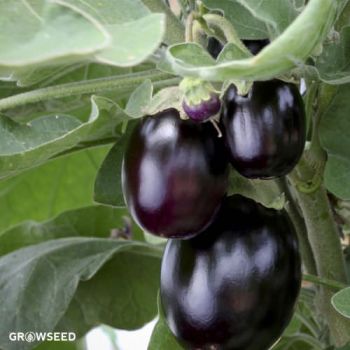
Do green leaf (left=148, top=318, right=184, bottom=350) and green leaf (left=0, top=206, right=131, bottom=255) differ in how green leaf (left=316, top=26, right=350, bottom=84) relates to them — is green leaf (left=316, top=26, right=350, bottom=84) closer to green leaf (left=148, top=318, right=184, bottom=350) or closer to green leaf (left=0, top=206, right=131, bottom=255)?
green leaf (left=148, top=318, right=184, bottom=350)

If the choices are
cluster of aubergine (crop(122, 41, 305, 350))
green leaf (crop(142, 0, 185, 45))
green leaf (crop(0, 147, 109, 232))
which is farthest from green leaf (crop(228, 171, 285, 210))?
green leaf (crop(0, 147, 109, 232))

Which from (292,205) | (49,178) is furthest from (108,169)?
(49,178)

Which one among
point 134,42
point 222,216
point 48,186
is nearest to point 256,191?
point 222,216

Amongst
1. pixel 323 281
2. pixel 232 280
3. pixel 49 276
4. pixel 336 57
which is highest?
pixel 336 57

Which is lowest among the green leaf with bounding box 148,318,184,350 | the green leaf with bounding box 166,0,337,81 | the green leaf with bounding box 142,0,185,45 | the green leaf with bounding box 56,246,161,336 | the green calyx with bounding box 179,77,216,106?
the green leaf with bounding box 56,246,161,336

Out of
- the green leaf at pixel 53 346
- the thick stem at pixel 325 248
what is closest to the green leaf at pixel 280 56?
the thick stem at pixel 325 248

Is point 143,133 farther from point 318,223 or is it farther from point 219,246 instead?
point 318,223

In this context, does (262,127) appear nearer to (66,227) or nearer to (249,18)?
(249,18)
